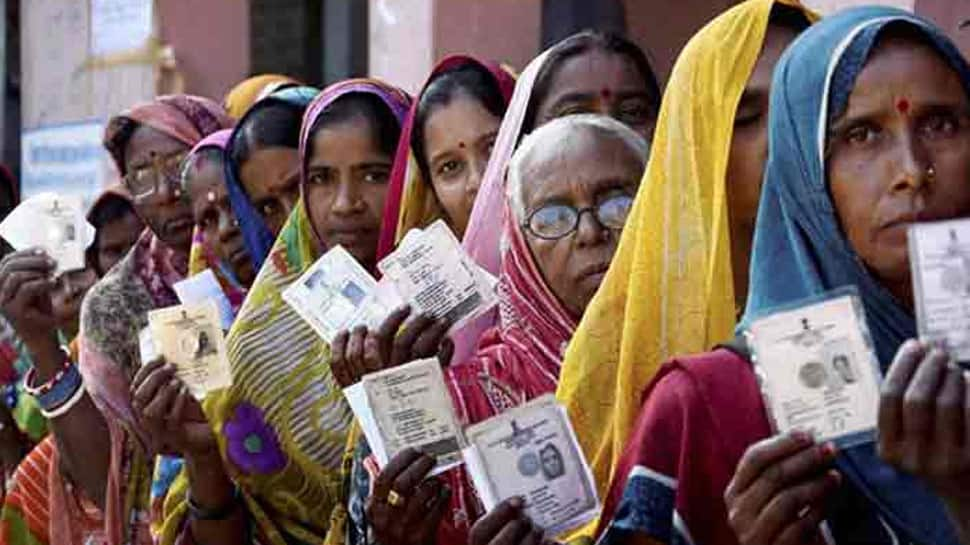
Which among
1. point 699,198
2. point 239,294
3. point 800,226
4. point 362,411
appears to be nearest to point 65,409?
point 239,294

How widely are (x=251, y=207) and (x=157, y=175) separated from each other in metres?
0.75

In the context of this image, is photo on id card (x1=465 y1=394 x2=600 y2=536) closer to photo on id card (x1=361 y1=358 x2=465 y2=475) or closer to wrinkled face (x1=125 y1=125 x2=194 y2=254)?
photo on id card (x1=361 y1=358 x2=465 y2=475)

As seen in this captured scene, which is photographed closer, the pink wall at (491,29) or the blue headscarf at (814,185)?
the blue headscarf at (814,185)

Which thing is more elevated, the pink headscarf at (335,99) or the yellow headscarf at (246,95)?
the pink headscarf at (335,99)

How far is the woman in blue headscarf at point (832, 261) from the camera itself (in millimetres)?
2652

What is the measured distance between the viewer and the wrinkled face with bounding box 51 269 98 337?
6.27 metres

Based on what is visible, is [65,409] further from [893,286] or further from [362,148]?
[893,286]

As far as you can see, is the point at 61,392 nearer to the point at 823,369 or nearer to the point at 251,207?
the point at 251,207

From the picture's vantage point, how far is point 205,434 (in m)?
4.52

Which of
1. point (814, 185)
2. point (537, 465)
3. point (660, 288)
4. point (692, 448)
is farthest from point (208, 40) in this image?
point (692, 448)

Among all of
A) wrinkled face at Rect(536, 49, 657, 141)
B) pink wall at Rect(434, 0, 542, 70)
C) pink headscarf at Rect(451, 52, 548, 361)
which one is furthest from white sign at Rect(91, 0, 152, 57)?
pink headscarf at Rect(451, 52, 548, 361)

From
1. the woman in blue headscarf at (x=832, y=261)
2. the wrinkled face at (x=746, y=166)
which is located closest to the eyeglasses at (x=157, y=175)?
the wrinkled face at (x=746, y=166)

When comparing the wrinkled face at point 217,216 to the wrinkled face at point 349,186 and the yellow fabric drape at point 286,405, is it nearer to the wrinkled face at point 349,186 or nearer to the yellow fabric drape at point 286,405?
the yellow fabric drape at point 286,405

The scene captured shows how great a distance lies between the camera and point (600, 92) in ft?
14.1
